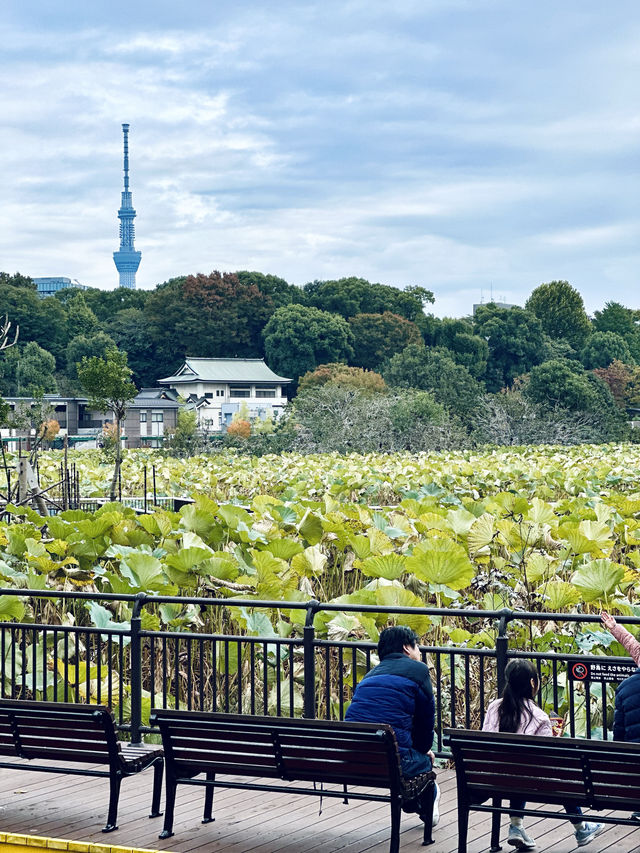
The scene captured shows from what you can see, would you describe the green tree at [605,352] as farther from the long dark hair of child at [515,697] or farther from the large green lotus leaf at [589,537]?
the long dark hair of child at [515,697]

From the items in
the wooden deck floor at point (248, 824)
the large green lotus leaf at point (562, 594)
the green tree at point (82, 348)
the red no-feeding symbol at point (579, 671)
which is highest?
the green tree at point (82, 348)

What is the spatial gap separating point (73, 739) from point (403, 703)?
65.3 inches

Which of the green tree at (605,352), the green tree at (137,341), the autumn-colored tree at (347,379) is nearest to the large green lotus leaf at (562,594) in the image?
the autumn-colored tree at (347,379)

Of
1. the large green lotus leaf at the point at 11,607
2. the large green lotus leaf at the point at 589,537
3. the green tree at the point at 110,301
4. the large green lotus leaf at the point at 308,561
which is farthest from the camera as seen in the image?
the green tree at the point at 110,301

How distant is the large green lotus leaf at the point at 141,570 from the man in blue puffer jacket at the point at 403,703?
342cm

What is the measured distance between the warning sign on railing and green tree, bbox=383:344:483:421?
50374 millimetres

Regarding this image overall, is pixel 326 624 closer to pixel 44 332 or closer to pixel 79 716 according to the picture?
pixel 79 716

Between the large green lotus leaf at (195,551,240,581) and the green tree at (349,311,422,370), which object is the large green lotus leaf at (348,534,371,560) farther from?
the green tree at (349,311,422,370)

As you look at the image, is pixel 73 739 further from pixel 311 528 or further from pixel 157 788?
pixel 311 528

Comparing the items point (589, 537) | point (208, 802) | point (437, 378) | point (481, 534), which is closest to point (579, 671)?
point (208, 802)

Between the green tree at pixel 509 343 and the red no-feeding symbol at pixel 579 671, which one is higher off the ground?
the green tree at pixel 509 343

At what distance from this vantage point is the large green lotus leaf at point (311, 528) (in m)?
11.6

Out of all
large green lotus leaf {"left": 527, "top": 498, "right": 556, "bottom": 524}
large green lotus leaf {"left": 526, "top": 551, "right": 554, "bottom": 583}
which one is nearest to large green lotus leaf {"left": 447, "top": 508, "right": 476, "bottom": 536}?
large green lotus leaf {"left": 527, "top": 498, "right": 556, "bottom": 524}

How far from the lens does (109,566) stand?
10.2 meters
